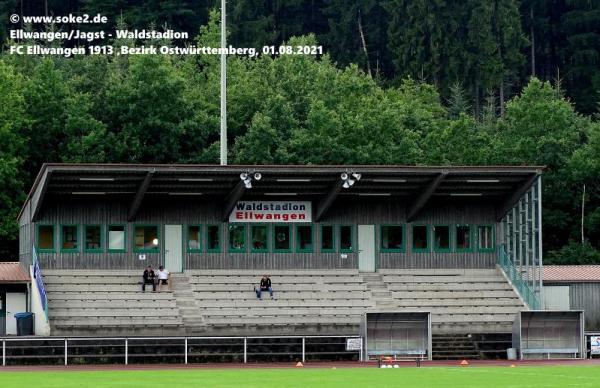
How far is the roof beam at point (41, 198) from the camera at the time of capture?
177 feet

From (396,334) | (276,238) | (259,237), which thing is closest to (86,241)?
(259,237)

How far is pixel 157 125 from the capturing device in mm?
83188

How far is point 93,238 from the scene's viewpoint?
5828 centimetres

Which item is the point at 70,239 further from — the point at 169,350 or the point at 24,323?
the point at 169,350

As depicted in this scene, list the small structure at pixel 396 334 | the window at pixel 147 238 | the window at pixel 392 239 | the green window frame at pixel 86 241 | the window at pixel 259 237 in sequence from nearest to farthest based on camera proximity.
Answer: the small structure at pixel 396 334 < the green window frame at pixel 86 241 < the window at pixel 147 238 < the window at pixel 259 237 < the window at pixel 392 239

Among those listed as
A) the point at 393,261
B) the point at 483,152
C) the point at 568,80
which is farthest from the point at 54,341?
the point at 568,80

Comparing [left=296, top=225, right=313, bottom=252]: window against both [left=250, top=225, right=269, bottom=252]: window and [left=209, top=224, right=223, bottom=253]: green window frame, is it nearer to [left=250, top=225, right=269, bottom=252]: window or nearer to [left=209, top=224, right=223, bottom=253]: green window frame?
[left=250, top=225, right=269, bottom=252]: window

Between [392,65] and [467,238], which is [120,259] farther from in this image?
[392,65]

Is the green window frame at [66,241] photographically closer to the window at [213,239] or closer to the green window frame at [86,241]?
the green window frame at [86,241]

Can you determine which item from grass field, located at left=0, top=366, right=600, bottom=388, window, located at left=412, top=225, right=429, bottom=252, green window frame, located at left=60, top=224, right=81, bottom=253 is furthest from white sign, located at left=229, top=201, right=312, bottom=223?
grass field, located at left=0, top=366, right=600, bottom=388

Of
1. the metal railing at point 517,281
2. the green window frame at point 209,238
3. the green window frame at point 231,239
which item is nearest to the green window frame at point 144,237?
the green window frame at point 209,238

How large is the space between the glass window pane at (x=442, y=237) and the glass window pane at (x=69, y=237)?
1326 centimetres

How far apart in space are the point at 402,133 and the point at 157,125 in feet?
42.3

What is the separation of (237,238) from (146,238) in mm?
3315
